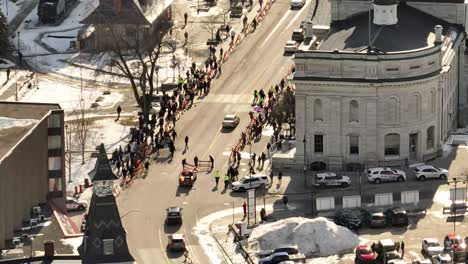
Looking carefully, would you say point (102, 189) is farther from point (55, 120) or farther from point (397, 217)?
point (397, 217)

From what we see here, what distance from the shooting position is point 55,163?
19062 cm

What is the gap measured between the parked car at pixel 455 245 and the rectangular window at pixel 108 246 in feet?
106

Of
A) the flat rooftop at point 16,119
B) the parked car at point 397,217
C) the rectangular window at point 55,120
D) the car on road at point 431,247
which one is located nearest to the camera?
the car on road at point 431,247

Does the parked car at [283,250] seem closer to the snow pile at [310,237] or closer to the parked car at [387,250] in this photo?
the snow pile at [310,237]

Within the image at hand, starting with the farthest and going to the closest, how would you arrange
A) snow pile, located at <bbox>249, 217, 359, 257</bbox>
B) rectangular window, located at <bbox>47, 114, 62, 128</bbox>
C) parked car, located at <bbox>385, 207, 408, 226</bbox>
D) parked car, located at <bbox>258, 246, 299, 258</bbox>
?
1. rectangular window, located at <bbox>47, 114, 62, 128</bbox>
2. parked car, located at <bbox>385, 207, 408, 226</bbox>
3. snow pile, located at <bbox>249, 217, 359, 257</bbox>
4. parked car, located at <bbox>258, 246, 299, 258</bbox>

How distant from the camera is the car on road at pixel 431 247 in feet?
593

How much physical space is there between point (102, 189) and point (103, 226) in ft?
8.14

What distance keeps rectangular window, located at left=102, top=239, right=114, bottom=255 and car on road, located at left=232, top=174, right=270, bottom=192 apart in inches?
1601

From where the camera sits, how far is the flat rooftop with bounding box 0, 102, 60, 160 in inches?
7293

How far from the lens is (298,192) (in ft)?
651

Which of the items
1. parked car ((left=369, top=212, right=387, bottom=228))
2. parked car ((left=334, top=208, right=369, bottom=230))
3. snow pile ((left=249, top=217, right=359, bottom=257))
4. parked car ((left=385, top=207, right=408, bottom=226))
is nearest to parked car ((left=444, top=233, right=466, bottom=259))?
parked car ((left=385, top=207, right=408, bottom=226))

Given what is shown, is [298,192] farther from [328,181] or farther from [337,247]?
[337,247]

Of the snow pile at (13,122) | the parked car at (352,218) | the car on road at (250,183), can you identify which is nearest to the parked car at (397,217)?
the parked car at (352,218)

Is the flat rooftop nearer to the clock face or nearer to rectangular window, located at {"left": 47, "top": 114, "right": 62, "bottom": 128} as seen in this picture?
rectangular window, located at {"left": 47, "top": 114, "right": 62, "bottom": 128}
